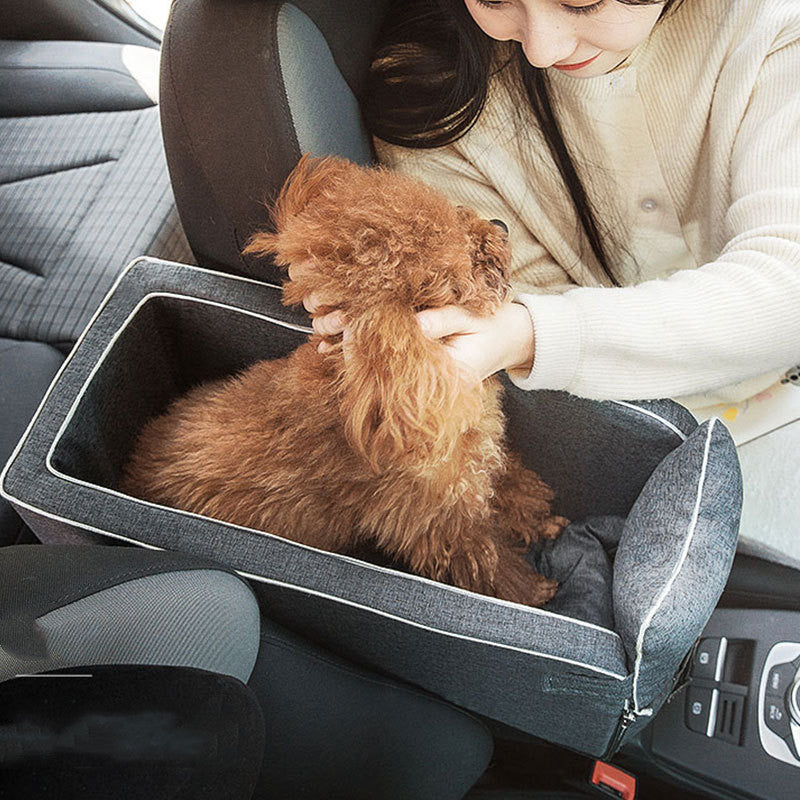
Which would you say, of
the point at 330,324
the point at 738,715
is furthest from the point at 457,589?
the point at 738,715

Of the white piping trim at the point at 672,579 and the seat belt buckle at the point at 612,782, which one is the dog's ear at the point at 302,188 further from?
the seat belt buckle at the point at 612,782

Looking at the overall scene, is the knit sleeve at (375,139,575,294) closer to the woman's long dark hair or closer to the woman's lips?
the woman's long dark hair

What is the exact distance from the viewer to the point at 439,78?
1.11m

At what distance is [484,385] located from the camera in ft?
3.63

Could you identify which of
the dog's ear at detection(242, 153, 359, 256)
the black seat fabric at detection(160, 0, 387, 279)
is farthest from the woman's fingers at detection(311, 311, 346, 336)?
the black seat fabric at detection(160, 0, 387, 279)

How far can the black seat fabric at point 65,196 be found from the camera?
1440mm

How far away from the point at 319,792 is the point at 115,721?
448 millimetres

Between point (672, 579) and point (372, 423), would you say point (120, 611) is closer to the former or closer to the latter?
point (372, 423)

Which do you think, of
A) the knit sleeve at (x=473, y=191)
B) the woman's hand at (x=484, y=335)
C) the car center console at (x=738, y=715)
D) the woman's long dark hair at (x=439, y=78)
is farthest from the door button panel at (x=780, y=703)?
the woman's long dark hair at (x=439, y=78)

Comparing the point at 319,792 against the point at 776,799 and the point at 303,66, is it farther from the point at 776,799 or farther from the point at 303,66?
the point at 303,66

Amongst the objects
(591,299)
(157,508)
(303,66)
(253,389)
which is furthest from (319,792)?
(303,66)

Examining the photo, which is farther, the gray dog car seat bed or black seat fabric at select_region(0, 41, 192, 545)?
black seat fabric at select_region(0, 41, 192, 545)

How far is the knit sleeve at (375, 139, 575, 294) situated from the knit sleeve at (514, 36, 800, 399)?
0.23 meters

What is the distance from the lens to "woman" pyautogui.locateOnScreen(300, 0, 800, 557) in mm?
984
